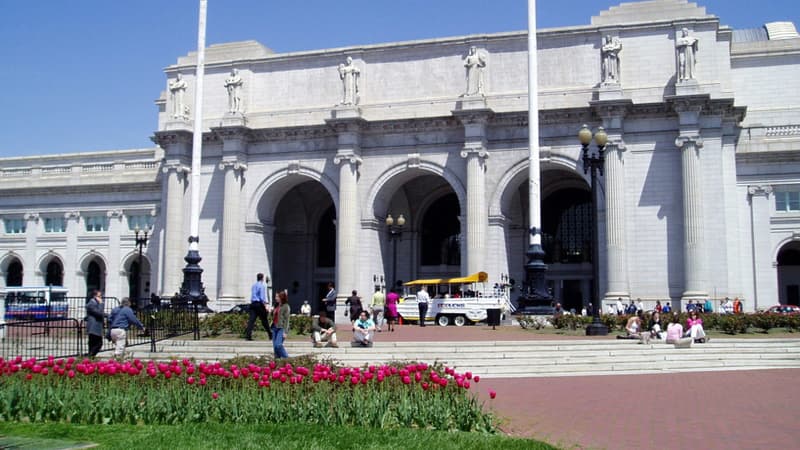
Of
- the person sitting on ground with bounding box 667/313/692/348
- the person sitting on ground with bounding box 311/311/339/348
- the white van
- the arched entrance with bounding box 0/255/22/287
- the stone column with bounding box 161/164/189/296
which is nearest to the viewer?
the person sitting on ground with bounding box 311/311/339/348

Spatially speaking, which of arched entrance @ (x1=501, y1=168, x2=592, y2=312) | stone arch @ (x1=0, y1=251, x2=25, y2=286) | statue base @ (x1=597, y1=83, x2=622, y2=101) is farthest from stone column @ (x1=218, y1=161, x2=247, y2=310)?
stone arch @ (x1=0, y1=251, x2=25, y2=286)

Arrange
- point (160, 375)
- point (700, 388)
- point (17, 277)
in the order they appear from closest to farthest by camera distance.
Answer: point (160, 375) < point (700, 388) < point (17, 277)

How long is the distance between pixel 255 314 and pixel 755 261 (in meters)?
34.3

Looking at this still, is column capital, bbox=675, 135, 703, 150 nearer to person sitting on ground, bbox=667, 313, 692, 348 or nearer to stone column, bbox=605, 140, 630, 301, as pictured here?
stone column, bbox=605, 140, 630, 301

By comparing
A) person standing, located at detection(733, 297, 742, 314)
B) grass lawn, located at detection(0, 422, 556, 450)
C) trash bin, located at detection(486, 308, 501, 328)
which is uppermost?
person standing, located at detection(733, 297, 742, 314)

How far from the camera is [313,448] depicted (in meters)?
10.4

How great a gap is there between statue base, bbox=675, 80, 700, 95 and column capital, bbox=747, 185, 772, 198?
27.4ft

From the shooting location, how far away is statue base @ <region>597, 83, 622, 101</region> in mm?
45312

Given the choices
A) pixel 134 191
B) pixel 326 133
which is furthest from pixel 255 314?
pixel 134 191

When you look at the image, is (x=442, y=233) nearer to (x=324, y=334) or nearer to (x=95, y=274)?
(x=95, y=274)

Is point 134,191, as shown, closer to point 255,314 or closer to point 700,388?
point 255,314

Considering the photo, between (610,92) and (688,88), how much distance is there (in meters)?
4.22

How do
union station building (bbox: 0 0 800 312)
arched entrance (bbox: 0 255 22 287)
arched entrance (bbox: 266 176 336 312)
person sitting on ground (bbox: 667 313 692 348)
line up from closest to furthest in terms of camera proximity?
person sitting on ground (bbox: 667 313 692 348) < union station building (bbox: 0 0 800 312) < arched entrance (bbox: 266 176 336 312) < arched entrance (bbox: 0 255 22 287)

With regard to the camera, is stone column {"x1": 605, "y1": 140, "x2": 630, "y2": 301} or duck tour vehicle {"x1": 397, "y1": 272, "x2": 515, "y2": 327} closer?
duck tour vehicle {"x1": 397, "y1": 272, "x2": 515, "y2": 327}
